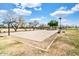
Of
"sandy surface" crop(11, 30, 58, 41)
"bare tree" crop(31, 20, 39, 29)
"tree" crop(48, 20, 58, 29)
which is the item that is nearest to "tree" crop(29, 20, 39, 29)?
"bare tree" crop(31, 20, 39, 29)

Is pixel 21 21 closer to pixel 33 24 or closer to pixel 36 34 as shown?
pixel 33 24

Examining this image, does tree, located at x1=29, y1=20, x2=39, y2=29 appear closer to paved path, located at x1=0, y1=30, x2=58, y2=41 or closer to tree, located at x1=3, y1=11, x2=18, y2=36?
paved path, located at x1=0, y1=30, x2=58, y2=41

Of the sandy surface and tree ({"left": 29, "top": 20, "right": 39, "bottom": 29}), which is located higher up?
tree ({"left": 29, "top": 20, "right": 39, "bottom": 29})

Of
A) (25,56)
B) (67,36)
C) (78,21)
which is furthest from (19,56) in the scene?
(78,21)

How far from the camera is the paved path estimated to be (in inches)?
102

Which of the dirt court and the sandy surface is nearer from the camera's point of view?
the dirt court

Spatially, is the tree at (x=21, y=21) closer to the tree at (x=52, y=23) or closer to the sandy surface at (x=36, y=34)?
the sandy surface at (x=36, y=34)

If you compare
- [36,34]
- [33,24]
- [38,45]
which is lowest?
[38,45]

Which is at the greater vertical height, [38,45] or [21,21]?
[21,21]

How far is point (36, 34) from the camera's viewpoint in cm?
261

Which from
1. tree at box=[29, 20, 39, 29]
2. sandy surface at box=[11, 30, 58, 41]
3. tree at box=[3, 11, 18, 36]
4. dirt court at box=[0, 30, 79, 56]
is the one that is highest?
tree at box=[3, 11, 18, 36]

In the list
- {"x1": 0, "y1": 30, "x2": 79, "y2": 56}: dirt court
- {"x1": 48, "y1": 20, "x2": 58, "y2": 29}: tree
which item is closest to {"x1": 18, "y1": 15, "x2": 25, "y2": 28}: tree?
{"x1": 0, "y1": 30, "x2": 79, "y2": 56}: dirt court

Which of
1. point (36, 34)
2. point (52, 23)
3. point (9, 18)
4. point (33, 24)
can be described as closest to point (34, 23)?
point (33, 24)

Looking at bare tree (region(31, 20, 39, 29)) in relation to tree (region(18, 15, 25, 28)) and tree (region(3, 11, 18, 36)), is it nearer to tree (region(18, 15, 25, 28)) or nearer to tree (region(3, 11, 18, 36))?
tree (region(18, 15, 25, 28))
